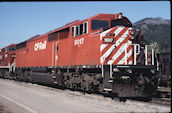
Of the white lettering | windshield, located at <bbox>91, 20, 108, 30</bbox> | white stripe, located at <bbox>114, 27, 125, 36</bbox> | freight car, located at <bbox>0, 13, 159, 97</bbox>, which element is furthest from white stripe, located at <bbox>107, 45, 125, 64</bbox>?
the white lettering

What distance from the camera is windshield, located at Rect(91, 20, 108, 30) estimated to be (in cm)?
1222

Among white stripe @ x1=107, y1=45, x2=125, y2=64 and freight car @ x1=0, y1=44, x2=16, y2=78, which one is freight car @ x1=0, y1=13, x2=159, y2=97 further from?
freight car @ x1=0, y1=44, x2=16, y2=78

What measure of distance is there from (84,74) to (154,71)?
3.84m

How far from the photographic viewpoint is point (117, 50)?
35.9ft

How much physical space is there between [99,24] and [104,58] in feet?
8.01

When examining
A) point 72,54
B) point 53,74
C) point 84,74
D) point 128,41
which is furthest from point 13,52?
point 128,41

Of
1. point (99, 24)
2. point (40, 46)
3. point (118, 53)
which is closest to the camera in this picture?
point (118, 53)

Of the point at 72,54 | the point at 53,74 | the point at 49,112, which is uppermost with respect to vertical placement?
the point at 72,54

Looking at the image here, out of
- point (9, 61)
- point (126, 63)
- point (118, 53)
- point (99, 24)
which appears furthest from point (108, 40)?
point (9, 61)

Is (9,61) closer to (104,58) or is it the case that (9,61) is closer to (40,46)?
(40,46)

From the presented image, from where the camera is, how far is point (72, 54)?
1398cm

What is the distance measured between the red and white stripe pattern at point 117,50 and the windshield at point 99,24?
4.72ft

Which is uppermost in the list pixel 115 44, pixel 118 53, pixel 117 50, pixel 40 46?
pixel 40 46

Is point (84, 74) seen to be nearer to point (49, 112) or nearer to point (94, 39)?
point (94, 39)
